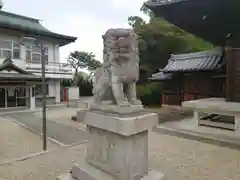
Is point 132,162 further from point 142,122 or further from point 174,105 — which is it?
point 174,105

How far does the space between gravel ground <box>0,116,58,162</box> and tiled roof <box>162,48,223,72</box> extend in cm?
928

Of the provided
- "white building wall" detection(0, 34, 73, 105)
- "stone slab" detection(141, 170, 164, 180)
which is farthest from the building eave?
"white building wall" detection(0, 34, 73, 105)

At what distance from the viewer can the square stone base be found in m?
3.26

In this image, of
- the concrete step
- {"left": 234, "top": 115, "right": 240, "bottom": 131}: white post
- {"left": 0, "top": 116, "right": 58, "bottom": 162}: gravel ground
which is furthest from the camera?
{"left": 234, "top": 115, "right": 240, "bottom": 131}: white post

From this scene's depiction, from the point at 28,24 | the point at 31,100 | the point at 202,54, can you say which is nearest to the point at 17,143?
the point at 31,100

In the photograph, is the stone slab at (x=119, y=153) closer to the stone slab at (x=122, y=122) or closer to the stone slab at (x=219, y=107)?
the stone slab at (x=122, y=122)

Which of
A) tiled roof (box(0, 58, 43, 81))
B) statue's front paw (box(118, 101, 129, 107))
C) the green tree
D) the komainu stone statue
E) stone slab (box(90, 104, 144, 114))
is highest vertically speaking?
the green tree

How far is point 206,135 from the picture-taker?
22.5 feet

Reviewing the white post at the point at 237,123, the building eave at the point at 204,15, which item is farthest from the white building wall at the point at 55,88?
the white post at the point at 237,123

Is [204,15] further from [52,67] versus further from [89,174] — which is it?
[52,67]

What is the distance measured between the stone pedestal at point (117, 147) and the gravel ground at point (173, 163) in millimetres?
1026

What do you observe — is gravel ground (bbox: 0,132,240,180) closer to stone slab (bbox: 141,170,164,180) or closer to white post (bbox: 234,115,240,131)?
stone slab (bbox: 141,170,164,180)

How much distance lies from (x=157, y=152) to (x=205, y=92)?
27.8 feet

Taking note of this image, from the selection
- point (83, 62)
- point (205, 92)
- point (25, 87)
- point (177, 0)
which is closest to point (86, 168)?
point (177, 0)
